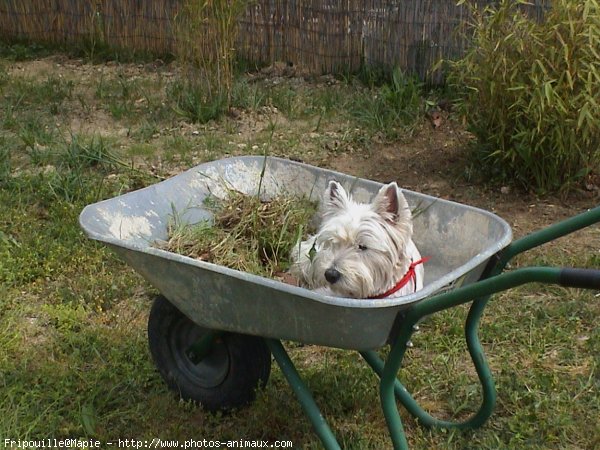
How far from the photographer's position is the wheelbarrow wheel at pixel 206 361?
11.9 ft

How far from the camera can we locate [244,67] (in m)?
8.41

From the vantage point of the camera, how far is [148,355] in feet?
13.7

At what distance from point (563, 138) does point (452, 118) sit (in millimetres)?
1658

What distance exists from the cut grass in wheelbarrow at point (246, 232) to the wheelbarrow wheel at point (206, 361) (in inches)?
10.9

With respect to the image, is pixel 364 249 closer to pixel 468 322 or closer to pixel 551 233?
pixel 468 322

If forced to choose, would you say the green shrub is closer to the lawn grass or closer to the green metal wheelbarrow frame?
the lawn grass

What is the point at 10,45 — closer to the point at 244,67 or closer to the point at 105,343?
the point at 244,67

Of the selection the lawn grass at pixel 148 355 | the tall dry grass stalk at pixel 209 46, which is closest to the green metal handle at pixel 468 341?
the lawn grass at pixel 148 355

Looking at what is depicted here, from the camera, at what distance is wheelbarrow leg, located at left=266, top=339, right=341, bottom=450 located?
3.12 m

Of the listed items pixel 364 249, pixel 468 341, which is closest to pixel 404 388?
pixel 468 341

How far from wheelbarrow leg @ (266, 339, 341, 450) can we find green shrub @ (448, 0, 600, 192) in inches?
105

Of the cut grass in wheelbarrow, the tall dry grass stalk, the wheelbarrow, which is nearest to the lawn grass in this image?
the wheelbarrow

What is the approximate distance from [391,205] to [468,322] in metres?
0.60

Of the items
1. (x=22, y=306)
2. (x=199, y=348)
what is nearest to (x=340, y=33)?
(x=22, y=306)
